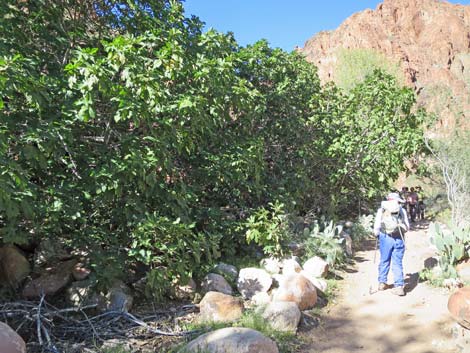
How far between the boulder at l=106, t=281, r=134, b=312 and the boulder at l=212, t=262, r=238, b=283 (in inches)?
51.7

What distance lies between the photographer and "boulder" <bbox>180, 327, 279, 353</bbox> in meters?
3.23

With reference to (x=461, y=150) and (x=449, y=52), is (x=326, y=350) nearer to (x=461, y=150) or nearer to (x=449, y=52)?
(x=461, y=150)

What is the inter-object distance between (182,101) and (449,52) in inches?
2283

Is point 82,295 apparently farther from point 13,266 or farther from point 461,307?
point 461,307

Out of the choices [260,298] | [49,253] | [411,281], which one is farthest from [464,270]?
[49,253]

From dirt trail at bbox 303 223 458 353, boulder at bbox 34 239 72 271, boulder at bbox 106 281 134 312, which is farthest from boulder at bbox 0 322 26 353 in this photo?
dirt trail at bbox 303 223 458 353

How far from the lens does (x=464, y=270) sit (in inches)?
213

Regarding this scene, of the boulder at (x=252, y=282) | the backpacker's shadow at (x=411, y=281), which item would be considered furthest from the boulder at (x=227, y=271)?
the backpacker's shadow at (x=411, y=281)

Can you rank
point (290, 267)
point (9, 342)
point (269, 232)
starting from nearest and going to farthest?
point (9, 342) < point (290, 267) < point (269, 232)

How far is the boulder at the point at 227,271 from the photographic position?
215 inches

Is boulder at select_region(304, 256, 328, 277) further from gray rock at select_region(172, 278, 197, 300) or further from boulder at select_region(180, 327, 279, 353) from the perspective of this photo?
boulder at select_region(180, 327, 279, 353)

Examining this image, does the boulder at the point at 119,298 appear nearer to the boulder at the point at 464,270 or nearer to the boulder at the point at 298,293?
the boulder at the point at 298,293

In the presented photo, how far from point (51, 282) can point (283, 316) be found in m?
2.82

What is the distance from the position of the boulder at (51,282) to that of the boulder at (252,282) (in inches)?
87.6
